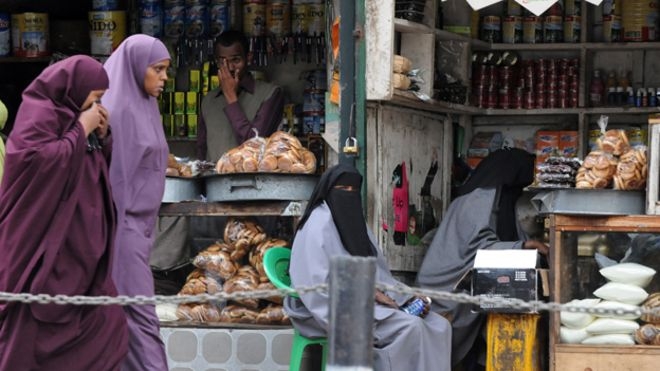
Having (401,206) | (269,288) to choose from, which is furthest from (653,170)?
(269,288)

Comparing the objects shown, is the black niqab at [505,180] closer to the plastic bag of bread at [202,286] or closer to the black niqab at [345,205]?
the black niqab at [345,205]

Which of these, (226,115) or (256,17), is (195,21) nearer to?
(256,17)

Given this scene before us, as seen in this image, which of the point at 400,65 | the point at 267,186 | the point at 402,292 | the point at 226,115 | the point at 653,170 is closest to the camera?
the point at 402,292

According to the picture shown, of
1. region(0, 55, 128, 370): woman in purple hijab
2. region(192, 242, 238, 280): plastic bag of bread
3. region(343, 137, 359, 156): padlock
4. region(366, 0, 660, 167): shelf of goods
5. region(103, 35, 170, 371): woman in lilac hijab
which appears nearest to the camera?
region(0, 55, 128, 370): woman in purple hijab

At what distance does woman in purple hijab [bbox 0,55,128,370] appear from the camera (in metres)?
5.87

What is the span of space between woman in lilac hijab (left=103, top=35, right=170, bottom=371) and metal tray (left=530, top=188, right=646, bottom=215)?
193cm

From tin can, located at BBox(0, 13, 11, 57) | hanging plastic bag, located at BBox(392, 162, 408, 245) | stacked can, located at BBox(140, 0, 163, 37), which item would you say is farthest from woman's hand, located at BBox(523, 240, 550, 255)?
tin can, located at BBox(0, 13, 11, 57)

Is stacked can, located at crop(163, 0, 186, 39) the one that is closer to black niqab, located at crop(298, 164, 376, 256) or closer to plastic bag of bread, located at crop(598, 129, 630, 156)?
black niqab, located at crop(298, 164, 376, 256)

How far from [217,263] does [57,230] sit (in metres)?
2.00

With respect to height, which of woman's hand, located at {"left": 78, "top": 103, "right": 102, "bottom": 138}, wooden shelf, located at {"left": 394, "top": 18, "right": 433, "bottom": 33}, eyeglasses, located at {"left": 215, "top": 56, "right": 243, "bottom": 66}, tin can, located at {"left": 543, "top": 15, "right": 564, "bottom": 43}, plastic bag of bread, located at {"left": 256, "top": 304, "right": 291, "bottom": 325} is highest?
tin can, located at {"left": 543, "top": 15, "right": 564, "bottom": 43}

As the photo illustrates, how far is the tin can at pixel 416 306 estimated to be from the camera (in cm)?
726

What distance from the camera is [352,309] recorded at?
4527 millimetres

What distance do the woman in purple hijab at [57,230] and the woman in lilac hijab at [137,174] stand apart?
1.47 ft

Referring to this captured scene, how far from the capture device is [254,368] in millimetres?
7672
